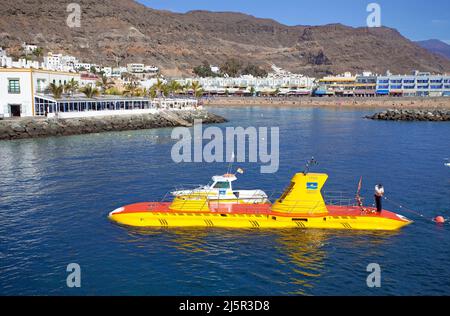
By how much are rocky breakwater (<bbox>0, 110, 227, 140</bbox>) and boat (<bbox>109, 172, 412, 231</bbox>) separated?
5551 centimetres

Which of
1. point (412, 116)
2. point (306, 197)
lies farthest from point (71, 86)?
point (412, 116)

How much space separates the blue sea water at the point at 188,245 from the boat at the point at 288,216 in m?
0.85

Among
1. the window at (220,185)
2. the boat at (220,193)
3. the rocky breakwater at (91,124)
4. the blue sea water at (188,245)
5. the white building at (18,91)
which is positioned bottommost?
the blue sea water at (188,245)

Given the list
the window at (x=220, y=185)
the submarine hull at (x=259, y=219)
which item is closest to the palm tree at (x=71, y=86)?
the window at (x=220, y=185)

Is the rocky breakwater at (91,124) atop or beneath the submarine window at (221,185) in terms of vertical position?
atop

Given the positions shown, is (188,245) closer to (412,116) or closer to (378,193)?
(378,193)

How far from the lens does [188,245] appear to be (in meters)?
30.7

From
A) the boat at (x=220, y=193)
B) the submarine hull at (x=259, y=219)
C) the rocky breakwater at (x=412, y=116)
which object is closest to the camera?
the submarine hull at (x=259, y=219)

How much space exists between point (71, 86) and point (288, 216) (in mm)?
89520

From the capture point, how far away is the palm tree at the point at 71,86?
109 metres

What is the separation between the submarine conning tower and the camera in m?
34.0

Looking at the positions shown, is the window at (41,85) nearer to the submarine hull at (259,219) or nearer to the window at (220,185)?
the submarine hull at (259,219)

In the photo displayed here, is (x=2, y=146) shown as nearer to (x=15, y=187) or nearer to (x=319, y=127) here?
(x=15, y=187)
